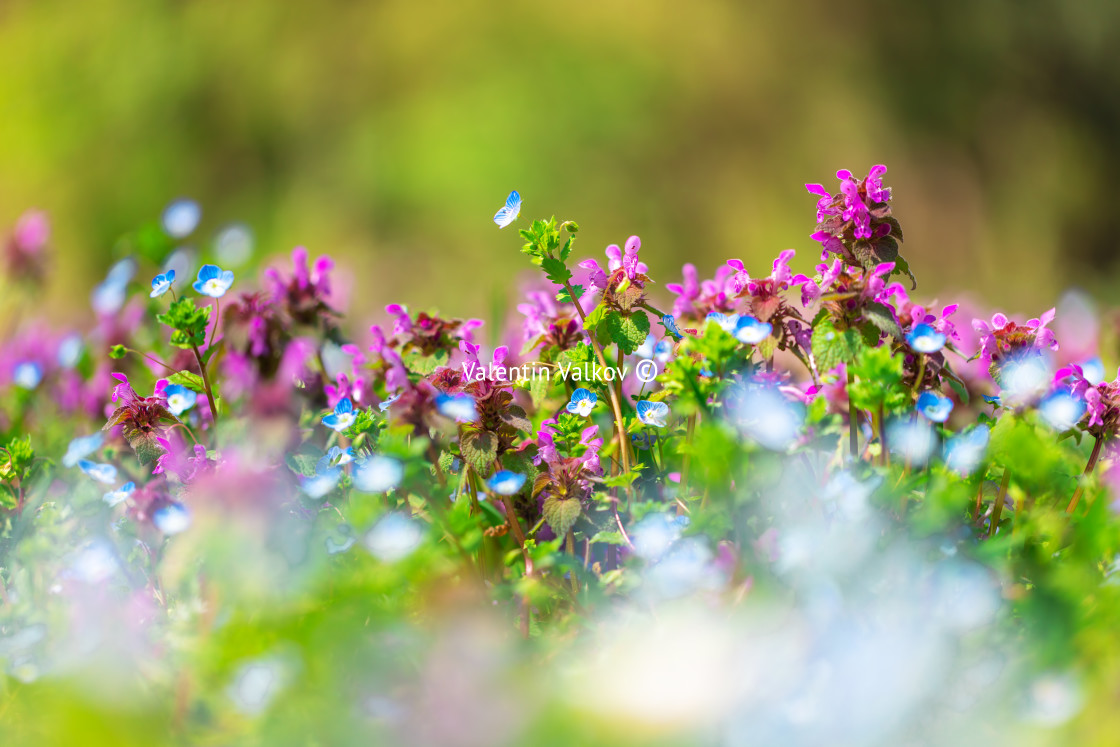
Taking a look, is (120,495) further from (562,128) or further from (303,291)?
(562,128)

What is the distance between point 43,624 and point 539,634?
0.64m

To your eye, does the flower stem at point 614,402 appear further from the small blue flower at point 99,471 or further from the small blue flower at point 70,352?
the small blue flower at point 70,352

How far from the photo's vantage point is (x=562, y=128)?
4605mm

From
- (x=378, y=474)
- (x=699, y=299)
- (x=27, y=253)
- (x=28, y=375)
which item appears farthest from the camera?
(x=27, y=253)

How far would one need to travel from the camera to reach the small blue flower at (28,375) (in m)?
2.14

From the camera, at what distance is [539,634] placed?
119 centimetres

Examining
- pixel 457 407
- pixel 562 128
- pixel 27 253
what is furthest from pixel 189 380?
pixel 562 128

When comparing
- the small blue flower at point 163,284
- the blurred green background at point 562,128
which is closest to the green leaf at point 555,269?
the small blue flower at point 163,284

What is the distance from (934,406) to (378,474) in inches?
29.8

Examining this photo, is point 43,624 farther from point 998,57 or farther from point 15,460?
point 998,57

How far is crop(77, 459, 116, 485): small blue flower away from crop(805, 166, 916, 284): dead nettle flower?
1204 mm

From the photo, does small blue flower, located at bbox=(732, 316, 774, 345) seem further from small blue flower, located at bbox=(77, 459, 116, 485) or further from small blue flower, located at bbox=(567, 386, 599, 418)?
small blue flower, located at bbox=(77, 459, 116, 485)

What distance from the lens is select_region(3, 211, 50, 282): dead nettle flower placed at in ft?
8.71

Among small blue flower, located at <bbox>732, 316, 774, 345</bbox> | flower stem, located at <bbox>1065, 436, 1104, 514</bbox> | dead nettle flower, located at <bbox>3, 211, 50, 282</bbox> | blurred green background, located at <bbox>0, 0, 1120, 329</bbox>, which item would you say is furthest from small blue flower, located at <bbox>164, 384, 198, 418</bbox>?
blurred green background, located at <bbox>0, 0, 1120, 329</bbox>
